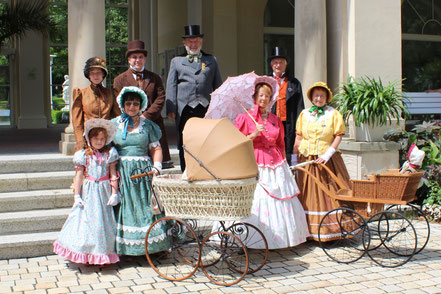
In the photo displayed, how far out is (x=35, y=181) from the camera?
697 cm

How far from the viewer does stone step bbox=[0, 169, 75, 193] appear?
684cm

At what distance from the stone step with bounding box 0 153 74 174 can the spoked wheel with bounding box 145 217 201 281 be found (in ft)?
7.07

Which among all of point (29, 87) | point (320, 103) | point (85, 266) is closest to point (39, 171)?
point (85, 266)

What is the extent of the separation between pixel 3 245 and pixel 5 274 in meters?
0.53

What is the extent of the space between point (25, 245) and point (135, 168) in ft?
4.83

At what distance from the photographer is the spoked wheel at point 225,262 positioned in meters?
5.23

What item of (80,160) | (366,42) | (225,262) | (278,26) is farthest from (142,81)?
(278,26)

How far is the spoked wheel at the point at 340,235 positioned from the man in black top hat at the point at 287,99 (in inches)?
34.1

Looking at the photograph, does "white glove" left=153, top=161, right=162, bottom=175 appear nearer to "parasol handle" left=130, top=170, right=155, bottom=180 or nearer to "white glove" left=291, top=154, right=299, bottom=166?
"parasol handle" left=130, top=170, right=155, bottom=180

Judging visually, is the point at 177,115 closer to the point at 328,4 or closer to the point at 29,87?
the point at 328,4

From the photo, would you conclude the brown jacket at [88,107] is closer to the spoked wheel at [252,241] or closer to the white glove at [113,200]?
the white glove at [113,200]

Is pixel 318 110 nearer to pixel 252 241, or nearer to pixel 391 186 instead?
pixel 391 186

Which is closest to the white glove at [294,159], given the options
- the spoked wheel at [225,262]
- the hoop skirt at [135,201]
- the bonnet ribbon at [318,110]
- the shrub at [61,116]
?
the bonnet ribbon at [318,110]

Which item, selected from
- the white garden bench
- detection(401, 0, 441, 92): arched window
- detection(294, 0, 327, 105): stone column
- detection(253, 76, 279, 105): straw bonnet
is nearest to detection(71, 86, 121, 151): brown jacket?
detection(253, 76, 279, 105): straw bonnet
